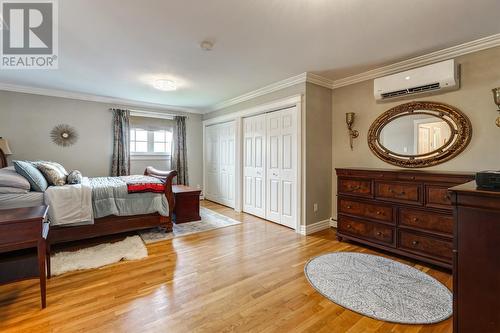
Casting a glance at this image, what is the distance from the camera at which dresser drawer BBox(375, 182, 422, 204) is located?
2.55 meters

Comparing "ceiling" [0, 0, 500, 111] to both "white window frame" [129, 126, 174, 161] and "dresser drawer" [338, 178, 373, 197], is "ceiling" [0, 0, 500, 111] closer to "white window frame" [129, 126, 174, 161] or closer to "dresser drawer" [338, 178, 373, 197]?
"dresser drawer" [338, 178, 373, 197]

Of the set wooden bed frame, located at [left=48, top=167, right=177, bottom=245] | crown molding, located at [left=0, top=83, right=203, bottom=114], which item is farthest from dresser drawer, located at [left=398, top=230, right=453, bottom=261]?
crown molding, located at [left=0, top=83, right=203, bottom=114]

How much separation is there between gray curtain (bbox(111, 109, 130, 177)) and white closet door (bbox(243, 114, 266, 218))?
2663 mm

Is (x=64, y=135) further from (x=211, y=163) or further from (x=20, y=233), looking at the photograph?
(x=20, y=233)

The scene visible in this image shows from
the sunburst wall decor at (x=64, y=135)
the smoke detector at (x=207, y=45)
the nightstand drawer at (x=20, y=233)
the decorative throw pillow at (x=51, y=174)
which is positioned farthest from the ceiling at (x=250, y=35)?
the nightstand drawer at (x=20, y=233)

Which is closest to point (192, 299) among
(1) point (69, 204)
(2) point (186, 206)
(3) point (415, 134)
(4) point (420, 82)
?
(1) point (69, 204)

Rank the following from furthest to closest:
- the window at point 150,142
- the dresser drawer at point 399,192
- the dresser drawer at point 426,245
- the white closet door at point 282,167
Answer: the window at point 150,142 < the white closet door at point 282,167 < the dresser drawer at point 399,192 < the dresser drawer at point 426,245

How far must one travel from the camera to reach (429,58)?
2783 mm

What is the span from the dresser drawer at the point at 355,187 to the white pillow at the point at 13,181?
12.8 feet

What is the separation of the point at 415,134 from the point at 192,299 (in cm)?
319

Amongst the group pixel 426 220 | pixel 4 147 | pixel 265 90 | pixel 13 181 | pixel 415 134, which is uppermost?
pixel 265 90

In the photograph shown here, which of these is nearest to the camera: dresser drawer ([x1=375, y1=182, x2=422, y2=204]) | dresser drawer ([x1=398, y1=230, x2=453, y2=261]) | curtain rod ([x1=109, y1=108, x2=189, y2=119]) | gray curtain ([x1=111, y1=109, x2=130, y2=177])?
dresser drawer ([x1=398, y1=230, x2=453, y2=261])

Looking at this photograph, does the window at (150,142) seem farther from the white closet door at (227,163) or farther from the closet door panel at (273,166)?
the closet door panel at (273,166)

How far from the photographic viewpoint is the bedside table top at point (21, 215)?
1.68 metres
